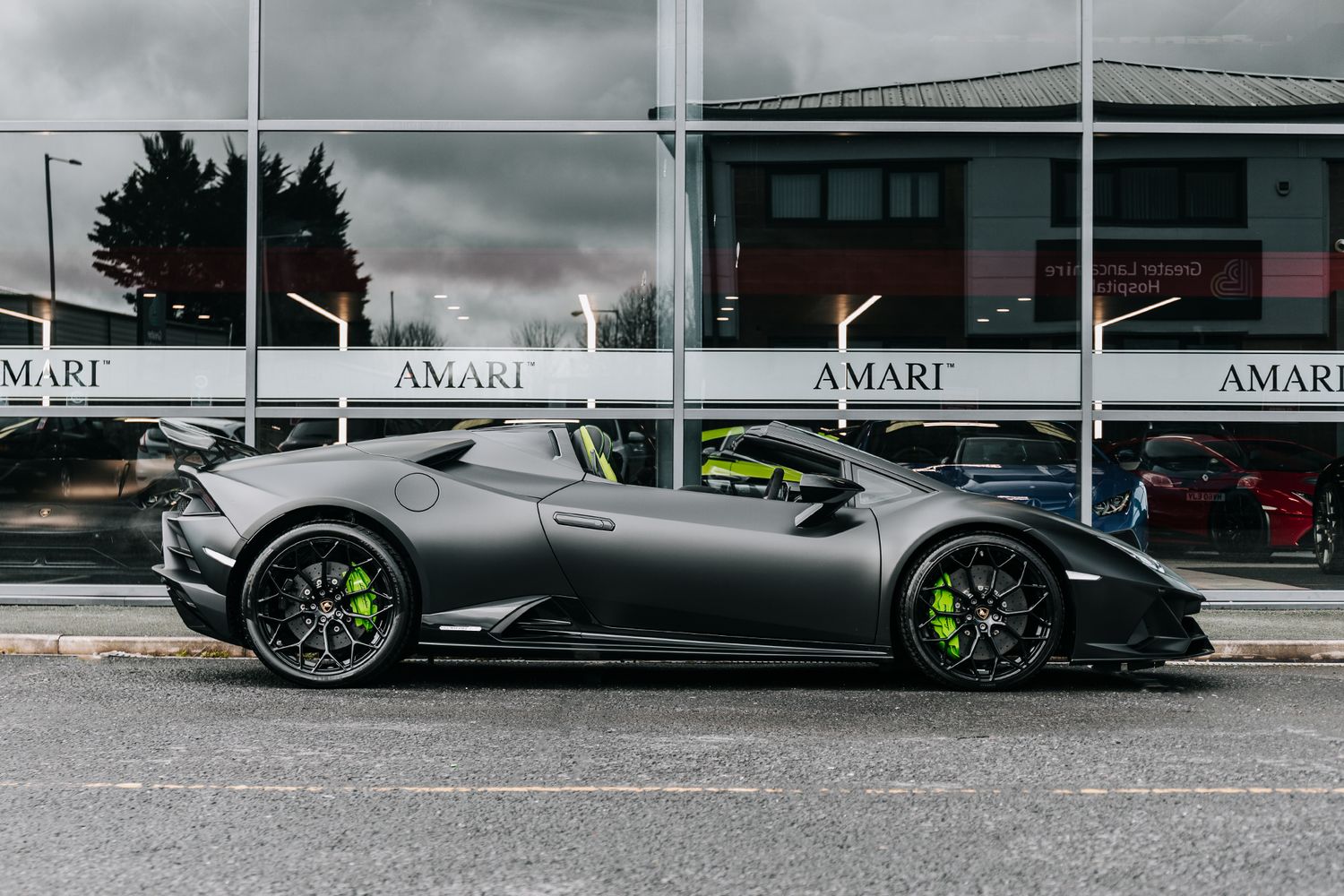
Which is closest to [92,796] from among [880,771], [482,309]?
[880,771]

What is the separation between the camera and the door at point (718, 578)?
18.8 feet

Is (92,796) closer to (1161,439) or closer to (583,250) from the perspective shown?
(583,250)

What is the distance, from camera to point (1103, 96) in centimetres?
945

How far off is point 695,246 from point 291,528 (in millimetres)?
4332

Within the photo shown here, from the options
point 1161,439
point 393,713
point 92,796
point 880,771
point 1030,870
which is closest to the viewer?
point 1030,870

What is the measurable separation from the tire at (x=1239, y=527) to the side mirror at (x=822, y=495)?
4.44 m

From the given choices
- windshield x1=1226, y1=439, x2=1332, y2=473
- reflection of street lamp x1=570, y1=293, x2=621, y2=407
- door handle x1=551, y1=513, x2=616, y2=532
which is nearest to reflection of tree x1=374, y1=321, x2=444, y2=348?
reflection of street lamp x1=570, y1=293, x2=621, y2=407

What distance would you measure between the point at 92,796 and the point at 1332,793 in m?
3.82

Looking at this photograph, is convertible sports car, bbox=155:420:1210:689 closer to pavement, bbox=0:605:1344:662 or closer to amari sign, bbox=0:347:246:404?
pavement, bbox=0:605:1344:662

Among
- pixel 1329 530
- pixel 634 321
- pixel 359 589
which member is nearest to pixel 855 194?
pixel 634 321

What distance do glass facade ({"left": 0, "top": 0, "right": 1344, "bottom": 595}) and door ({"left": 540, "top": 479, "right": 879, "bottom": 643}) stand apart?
3.38m

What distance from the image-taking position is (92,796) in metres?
4.02

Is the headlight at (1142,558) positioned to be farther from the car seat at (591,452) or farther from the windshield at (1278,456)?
the windshield at (1278,456)

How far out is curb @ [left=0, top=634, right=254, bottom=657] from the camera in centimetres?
709
